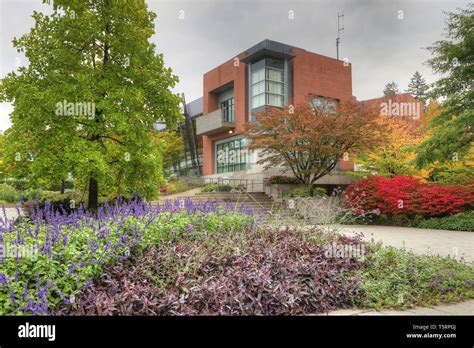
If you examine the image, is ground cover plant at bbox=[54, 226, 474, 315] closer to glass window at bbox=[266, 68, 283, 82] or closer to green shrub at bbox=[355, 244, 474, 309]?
green shrub at bbox=[355, 244, 474, 309]

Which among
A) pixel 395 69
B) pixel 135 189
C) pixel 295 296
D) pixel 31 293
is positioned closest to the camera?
pixel 31 293

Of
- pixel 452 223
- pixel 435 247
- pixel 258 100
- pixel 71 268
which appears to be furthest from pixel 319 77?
pixel 71 268

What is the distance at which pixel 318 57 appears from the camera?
26.1 metres

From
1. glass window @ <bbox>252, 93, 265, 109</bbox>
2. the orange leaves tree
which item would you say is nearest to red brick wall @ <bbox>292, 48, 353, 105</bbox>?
glass window @ <bbox>252, 93, 265, 109</bbox>

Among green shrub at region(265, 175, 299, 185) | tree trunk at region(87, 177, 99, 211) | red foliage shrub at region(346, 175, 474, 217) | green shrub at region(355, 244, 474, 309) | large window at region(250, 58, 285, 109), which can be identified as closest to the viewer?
green shrub at region(355, 244, 474, 309)

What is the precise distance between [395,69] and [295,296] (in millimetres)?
5815

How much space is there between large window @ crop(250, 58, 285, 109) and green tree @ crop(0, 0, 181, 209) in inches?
535

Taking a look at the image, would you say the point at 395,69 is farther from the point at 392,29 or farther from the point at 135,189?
the point at 135,189

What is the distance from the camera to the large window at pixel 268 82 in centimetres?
2409

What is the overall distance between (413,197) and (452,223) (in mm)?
1860

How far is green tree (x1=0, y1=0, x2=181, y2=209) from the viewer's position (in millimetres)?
9367

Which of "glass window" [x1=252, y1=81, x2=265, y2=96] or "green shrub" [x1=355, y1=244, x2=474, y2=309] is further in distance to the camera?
"glass window" [x1=252, y1=81, x2=265, y2=96]

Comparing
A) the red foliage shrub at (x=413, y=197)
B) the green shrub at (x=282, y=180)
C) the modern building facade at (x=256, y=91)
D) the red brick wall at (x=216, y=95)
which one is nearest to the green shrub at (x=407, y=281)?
the red foliage shrub at (x=413, y=197)

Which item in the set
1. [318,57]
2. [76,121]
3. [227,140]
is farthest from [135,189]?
[318,57]
